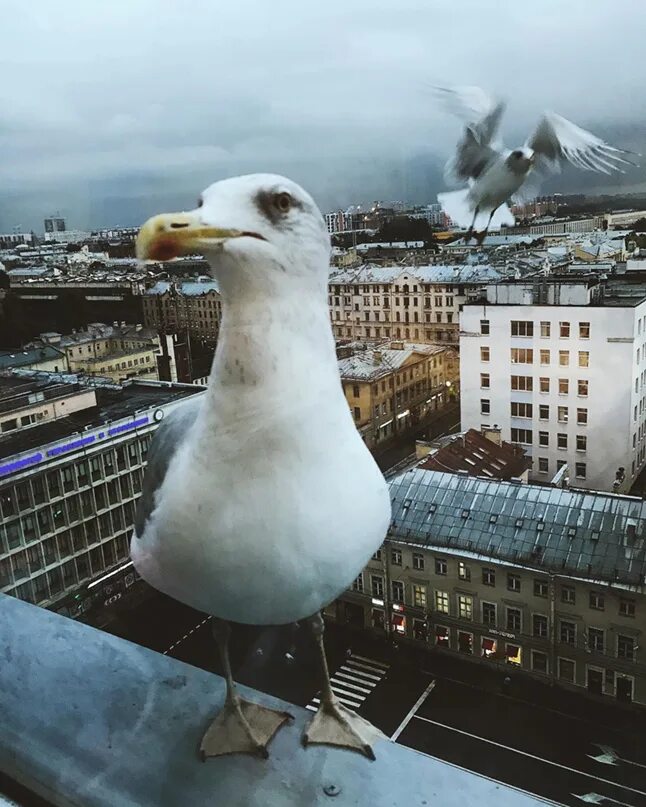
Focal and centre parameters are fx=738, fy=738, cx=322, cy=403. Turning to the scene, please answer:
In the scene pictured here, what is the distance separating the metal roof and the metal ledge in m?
1.09

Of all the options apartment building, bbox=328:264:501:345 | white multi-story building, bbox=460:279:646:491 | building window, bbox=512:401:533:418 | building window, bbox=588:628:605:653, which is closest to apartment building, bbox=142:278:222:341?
apartment building, bbox=328:264:501:345

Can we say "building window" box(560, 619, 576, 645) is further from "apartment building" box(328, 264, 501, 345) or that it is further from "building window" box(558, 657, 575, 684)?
"apartment building" box(328, 264, 501, 345)

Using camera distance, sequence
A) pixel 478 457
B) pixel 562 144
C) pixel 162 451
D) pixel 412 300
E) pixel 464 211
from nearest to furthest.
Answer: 1. pixel 162 451
2. pixel 562 144
3. pixel 464 211
4. pixel 478 457
5. pixel 412 300

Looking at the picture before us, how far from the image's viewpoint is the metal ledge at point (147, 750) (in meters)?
0.80

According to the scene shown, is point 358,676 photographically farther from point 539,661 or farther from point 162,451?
point 162,451

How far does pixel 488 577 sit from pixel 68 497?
4.35ft

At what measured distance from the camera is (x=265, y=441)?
2.16 feet

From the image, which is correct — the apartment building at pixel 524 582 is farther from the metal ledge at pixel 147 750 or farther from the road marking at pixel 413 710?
the metal ledge at pixel 147 750

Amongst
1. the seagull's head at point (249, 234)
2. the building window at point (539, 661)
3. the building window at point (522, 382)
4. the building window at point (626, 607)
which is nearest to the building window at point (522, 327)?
the building window at point (522, 382)

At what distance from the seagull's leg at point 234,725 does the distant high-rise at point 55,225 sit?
175 cm

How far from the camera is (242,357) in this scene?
0.65 meters

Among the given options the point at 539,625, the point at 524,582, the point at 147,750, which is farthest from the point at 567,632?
the point at 147,750

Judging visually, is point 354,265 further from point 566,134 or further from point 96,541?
point 96,541

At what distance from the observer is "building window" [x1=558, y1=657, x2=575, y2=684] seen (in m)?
2.10
